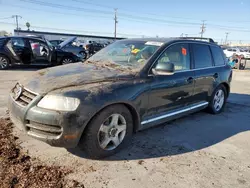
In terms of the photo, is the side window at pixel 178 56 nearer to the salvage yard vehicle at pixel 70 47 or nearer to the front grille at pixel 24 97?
the front grille at pixel 24 97

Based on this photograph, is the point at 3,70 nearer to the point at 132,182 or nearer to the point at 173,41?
the point at 173,41

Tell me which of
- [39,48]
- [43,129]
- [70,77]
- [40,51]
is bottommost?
[43,129]

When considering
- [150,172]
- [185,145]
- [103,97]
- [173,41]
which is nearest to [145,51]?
[173,41]

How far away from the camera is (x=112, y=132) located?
3.14m

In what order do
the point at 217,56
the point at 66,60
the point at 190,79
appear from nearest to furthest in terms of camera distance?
the point at 190,79, the point at 217,56, the point at 66,60

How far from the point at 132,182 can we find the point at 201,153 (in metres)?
1.34

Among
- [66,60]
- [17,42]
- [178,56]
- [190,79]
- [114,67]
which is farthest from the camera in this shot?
[66,60]

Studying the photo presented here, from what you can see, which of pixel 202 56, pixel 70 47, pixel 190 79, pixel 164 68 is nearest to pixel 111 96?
pixel 164 68

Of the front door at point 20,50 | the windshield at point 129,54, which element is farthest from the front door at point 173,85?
the front door at point 20,50

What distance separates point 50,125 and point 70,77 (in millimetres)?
766

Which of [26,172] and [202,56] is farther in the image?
[202,56]

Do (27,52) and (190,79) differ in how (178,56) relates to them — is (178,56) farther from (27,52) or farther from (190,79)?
(27,52)

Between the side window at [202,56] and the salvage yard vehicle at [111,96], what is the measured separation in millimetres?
21

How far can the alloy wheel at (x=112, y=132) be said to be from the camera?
306cm
